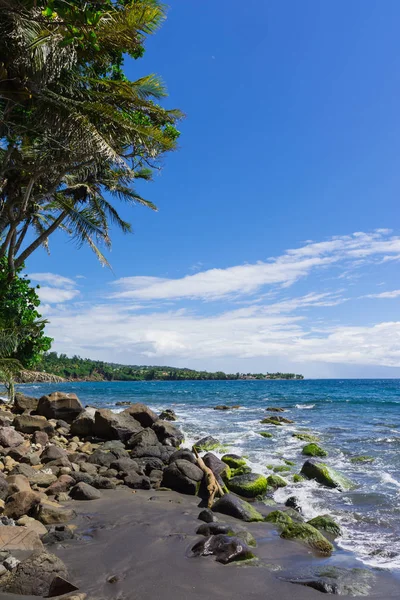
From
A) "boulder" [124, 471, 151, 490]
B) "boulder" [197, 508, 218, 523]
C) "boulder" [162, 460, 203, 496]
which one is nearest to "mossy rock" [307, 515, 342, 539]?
"boulder" [197, 508, 218, 523]

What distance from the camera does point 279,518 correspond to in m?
7.25

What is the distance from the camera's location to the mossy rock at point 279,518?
714 centimetres

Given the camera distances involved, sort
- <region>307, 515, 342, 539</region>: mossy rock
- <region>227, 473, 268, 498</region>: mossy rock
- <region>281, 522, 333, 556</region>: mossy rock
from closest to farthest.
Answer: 1. <region>281, 522, 333, 556</region>: mossy rock
2. <region>307, 515, 342, 539</region>: mossy rock
3. <region>227, 473, 268, 498</region>: mossy rock

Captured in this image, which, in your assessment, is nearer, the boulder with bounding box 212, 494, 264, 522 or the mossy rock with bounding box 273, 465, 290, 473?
the boulder with bounding box 212, 494, 264, 522

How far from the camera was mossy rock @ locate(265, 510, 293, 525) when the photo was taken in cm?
714

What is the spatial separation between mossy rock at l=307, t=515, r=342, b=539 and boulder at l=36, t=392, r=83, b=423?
1096cm

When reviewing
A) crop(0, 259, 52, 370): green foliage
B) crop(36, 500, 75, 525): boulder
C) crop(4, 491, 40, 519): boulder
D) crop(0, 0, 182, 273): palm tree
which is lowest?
crop(36, 500, 75, 525): boulder

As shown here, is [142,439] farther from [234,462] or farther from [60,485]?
[60,485]

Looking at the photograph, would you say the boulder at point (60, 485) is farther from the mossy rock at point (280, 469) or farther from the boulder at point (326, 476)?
the boulder at point (326, 476)

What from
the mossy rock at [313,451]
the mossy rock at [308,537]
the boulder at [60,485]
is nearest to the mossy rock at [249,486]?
the mossy rock at [308,537]

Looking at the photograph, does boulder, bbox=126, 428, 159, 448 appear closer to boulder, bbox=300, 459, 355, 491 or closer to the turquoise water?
the turquoise water

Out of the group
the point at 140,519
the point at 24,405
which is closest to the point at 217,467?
the point at 140,519

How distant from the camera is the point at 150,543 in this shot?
5805 millimetres

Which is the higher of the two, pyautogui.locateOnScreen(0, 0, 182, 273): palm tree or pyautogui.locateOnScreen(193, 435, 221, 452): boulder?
pyautogui.locateOnScreen(0, 0, 182, 273): palm tree
